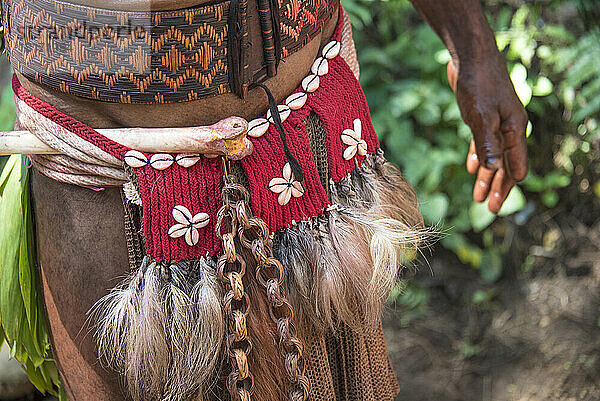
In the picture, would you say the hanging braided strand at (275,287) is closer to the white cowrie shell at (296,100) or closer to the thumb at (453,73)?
the white cowrie shell at (296,100)

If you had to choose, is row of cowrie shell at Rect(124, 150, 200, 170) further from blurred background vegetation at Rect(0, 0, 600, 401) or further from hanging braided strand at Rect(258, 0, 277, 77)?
blurred background vegetation at Rect(0, 0, 600, 401)

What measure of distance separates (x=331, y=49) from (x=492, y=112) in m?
0.27

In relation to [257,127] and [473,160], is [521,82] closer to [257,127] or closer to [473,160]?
[473,160]

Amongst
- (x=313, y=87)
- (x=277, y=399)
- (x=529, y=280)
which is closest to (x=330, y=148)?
(x=313, y=87)

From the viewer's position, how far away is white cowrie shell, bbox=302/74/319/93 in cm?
80

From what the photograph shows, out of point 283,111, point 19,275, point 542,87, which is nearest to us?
point 283,111

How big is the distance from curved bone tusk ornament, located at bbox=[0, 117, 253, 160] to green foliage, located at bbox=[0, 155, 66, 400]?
15 cm

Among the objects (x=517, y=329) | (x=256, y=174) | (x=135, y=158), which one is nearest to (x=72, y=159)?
(x=135, y=158)

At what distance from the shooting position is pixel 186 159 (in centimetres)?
73

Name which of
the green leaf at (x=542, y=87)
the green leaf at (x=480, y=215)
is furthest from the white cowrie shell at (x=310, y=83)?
the green leaf at (x=542, y=87)

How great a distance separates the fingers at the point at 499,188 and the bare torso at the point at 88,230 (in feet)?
1.39

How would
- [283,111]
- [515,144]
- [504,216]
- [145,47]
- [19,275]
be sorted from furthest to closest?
[504,216], [515,144], [19,275], [283,111], [145,47]

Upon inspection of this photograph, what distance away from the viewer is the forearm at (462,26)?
95 centimetres

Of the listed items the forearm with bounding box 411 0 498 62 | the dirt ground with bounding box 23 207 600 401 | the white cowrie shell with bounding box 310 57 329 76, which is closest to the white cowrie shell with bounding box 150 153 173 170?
the white cowrie shell with bounding box 310 57 329 76
